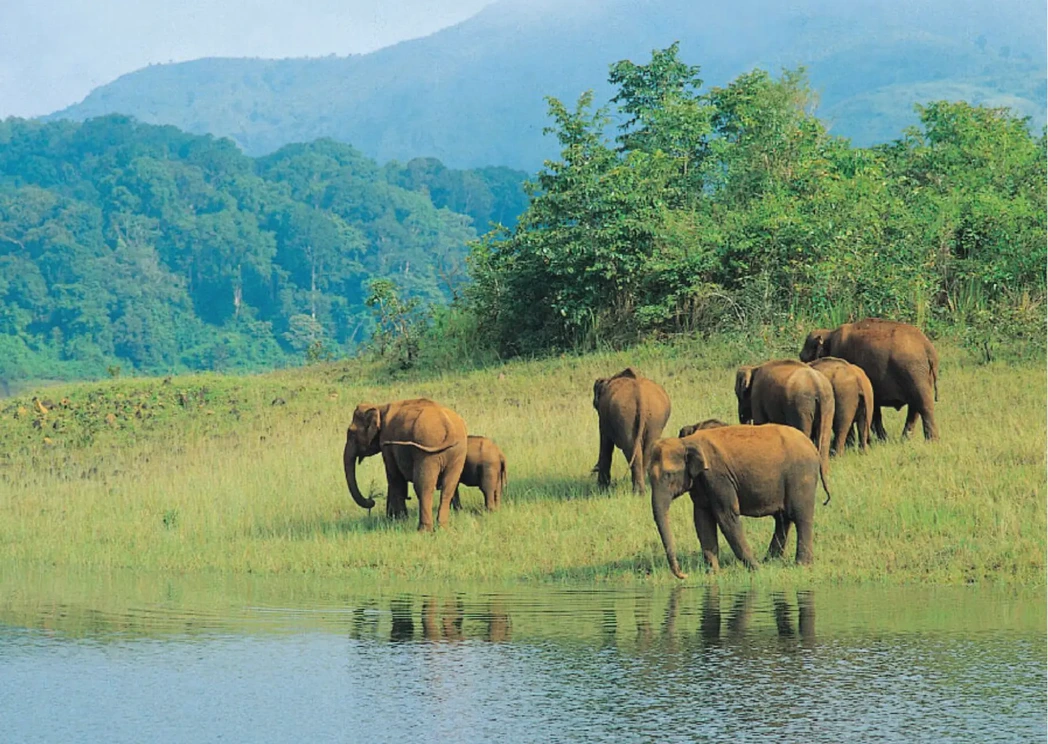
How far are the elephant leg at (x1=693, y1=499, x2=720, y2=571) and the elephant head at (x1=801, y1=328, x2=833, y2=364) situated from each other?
5.79 metres

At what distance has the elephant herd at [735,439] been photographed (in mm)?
11711

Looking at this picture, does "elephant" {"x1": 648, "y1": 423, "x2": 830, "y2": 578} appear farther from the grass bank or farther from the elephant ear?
the elephant ear

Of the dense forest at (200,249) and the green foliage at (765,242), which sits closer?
the green foliage at (765,242)

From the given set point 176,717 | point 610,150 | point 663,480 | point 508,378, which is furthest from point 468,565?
point 610,150

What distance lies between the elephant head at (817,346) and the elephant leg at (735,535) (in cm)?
589

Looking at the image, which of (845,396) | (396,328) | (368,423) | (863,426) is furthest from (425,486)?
(396,328)

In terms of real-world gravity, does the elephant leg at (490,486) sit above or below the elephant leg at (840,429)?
below

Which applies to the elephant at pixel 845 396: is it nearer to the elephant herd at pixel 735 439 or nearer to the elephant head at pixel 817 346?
the elephant herd at pixel 735 439

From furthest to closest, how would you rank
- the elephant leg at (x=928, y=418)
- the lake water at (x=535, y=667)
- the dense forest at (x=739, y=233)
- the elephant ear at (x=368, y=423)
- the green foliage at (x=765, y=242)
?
the dense forest at (x=739, y=233) → the green foliage at (x=765, y=242) → the elephant leg at (x=928, y=418) → the elephant ear at (x=368, y=423) → the lake water at (x=535, y=667)

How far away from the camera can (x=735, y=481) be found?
11734 millimetres

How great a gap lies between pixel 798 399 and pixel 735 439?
2733 millimetres

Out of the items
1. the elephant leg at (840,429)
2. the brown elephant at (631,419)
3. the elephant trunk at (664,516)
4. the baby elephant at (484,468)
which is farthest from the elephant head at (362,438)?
the elephant leg at (840,429)

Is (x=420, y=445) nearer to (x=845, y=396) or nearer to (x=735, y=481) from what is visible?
(x=735, y=481)

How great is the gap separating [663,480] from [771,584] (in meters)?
1.03
